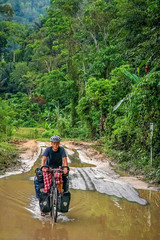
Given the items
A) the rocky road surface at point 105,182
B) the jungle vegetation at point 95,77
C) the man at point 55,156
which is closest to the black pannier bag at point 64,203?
the man at point 55,156

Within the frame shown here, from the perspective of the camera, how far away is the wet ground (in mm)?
5520

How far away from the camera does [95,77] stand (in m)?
32.3

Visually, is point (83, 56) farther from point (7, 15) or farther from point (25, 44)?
point (7, 15)

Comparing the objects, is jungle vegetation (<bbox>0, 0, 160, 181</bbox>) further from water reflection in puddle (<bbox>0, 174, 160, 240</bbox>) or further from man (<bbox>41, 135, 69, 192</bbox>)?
man (<bbox>41, 135, 69, 192</bbox>)

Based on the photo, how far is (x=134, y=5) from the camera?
25.9 meters

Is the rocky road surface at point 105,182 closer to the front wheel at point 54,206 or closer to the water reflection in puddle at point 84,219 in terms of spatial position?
the water reflection in puddle at point 84,219

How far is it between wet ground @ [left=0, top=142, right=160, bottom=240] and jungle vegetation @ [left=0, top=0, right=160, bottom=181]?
3.17 metres

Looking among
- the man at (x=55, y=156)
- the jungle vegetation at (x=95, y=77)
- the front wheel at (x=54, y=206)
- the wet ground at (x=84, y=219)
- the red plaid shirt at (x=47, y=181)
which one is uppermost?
the jungle vegetation at (x=95, y=77)

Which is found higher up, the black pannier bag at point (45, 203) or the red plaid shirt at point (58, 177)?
the red plaid shirt at point (58, 177)

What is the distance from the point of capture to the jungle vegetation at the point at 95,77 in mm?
11586

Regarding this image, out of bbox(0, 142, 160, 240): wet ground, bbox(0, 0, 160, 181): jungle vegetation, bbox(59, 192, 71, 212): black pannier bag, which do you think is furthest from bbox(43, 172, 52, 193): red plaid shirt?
bbox(0, 0, 160, 181): jungle vegetation

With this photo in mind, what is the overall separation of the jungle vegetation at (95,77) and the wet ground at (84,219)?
317 cm

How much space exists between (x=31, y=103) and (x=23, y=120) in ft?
16.4

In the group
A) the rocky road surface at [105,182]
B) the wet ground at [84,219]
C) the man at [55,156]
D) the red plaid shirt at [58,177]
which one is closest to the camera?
the wet ground at [84,219]
